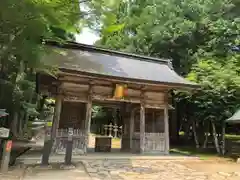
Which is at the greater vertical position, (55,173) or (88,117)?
(88,117)

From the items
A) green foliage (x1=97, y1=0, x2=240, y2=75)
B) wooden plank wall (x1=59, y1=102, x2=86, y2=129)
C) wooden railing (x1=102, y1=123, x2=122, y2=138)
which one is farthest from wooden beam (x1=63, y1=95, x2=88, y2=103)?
wooden railing (x1=102, y1=123, x2=122, y2=138)

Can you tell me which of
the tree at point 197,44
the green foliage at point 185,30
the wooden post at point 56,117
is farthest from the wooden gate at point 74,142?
the green foliage at point 185,30

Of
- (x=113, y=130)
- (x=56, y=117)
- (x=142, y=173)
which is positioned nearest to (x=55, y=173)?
(x=142, y=173)

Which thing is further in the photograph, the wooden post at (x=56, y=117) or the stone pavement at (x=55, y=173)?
the wooden post at (x=56, y=117)

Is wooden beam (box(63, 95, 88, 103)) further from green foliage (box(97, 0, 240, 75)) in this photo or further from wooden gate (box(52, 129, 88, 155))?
green foliage (box(97, 0, 240, 75))

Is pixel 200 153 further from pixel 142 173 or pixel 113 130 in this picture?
pixel 113 130

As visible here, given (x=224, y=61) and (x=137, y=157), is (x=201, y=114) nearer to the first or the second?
(x=224, y=61)

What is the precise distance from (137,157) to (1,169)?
571 cm

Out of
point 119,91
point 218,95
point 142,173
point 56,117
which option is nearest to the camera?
point 142,173

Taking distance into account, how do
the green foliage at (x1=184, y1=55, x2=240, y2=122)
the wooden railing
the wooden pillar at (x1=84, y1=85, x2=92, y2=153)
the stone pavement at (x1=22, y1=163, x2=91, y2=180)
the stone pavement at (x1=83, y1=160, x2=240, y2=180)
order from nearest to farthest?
1. the stone pavement at (x1=22, y1=163, x2=91, y2=180)
2. the stone pavement at (x1=83, y1=160, x2=240, y2=180)
3. the wooden pillar at (x1=84, y1=85, x2=92, y2=153)
4. the green foliage at (x1=184, y1=55, x2=240, y2=122)
5. the wooden railing

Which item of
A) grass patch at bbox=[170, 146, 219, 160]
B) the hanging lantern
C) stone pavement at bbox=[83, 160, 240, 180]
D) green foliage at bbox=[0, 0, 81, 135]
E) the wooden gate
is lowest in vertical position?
stone pavement at bbox=[83, 160, 240, 180]

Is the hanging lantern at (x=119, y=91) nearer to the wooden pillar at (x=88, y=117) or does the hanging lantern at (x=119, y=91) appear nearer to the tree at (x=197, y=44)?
the wooden pillar at (x=88, y=117)

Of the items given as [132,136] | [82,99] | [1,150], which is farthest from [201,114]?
[1,150]

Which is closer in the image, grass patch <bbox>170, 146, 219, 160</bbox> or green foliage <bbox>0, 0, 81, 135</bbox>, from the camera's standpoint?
green foliage <bbox>0, 0, 81, 135</bbox>
